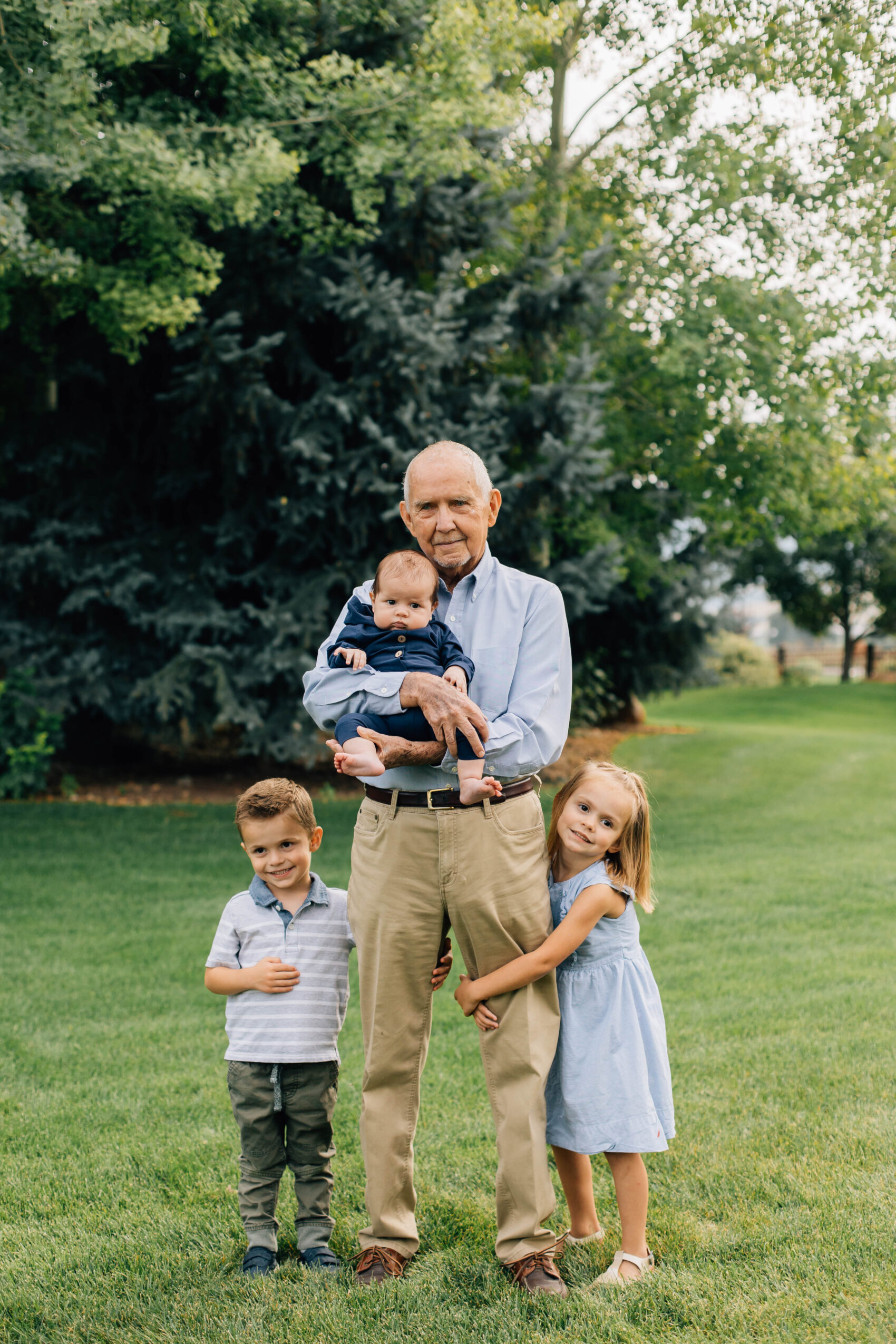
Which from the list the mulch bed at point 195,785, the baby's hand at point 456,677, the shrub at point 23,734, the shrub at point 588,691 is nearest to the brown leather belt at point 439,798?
the baby's hand at point 456,677

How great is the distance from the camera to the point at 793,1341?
2514mm

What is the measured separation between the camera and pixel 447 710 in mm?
2512

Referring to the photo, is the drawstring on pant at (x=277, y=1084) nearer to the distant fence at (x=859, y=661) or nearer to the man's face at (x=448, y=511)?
the man's face at (x=448, y=511)

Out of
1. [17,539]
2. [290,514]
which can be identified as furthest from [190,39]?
[17,539]

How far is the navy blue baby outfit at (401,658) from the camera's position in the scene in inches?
102

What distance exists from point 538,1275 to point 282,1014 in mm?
944

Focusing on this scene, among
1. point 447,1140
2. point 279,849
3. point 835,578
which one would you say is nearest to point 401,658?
point 279,849

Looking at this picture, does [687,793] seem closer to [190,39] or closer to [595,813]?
[190,39]

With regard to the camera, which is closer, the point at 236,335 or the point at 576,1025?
the point at 576,1025

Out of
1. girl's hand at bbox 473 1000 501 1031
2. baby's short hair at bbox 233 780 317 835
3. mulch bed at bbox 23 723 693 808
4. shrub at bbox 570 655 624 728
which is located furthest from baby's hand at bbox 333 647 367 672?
shrub at bbox 570 655 624 728

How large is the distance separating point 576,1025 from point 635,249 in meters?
11.7

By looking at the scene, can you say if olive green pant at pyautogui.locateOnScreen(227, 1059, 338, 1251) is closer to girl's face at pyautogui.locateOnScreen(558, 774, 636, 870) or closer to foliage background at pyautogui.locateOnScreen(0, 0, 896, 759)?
girl's face at pyautogui.locateOnScreen(558, 774, 636, 870)

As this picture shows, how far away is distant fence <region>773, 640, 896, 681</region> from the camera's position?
3325cm

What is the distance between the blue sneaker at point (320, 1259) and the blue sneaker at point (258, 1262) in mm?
89
